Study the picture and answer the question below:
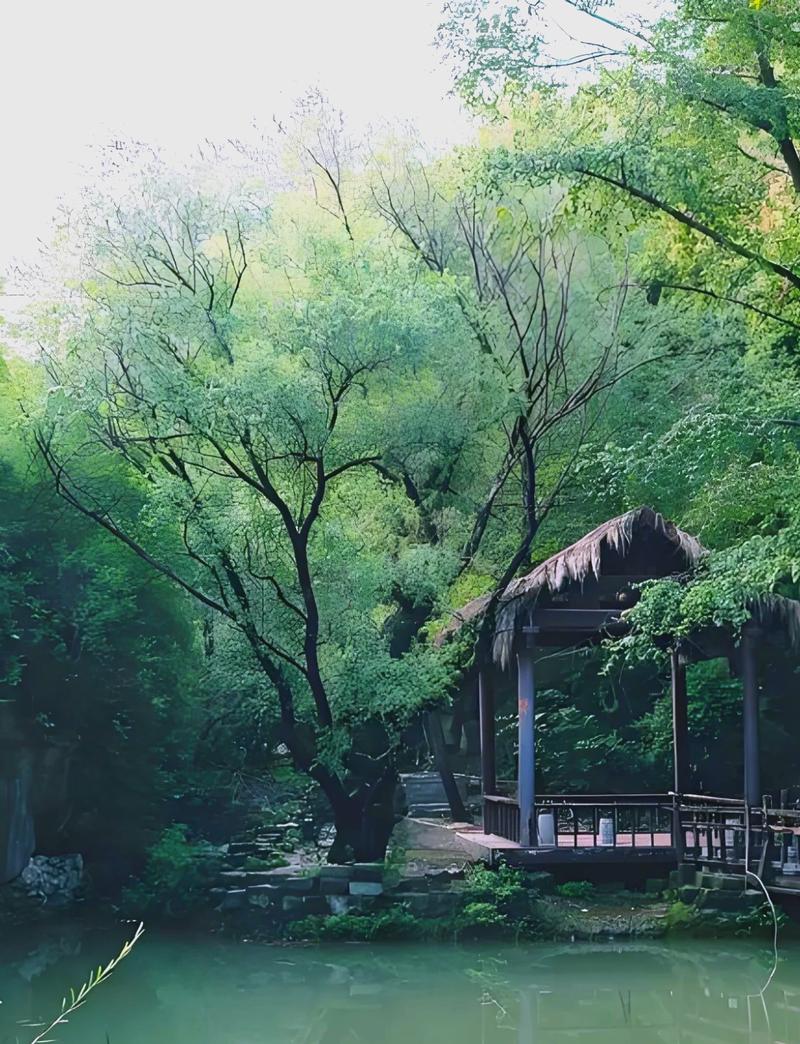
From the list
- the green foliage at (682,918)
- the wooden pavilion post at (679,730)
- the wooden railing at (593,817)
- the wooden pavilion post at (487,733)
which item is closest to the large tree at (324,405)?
the wooden pavilion post at (487,733)

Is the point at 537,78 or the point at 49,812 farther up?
the point at 537,78

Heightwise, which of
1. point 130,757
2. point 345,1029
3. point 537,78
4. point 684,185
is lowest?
point 345,1029

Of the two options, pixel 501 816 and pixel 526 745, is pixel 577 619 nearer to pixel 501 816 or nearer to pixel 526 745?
pixel 526 745

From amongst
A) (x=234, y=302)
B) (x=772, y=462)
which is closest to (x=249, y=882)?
(x=234, y=302)

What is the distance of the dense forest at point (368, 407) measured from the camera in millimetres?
10484

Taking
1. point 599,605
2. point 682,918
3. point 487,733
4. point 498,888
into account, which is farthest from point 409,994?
point 487,733

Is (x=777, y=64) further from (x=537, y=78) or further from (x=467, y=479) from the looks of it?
(x=467, y=479)

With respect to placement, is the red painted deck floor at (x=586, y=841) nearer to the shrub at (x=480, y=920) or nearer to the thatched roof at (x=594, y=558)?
the shrub at (x=480, y=920)

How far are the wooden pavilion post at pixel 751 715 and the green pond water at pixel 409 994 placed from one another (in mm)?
1648

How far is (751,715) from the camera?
1297cm

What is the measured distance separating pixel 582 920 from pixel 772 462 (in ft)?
16.4

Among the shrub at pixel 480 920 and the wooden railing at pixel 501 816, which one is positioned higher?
the wooden railing at pixel 501 816

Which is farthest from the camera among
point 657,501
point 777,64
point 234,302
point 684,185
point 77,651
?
point 657,501

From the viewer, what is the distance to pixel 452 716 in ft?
69.9
